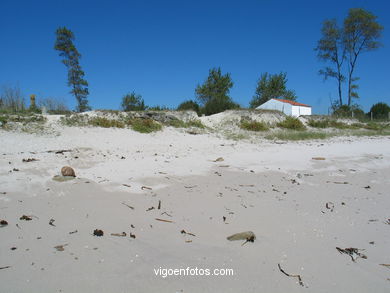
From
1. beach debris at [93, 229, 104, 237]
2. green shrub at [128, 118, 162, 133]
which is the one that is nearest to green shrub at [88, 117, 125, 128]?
green shrub at [128, 118, 162, 133]

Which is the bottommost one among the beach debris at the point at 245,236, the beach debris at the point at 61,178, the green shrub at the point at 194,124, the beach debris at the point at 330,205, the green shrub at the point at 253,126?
the beach debris at the point at 330,205

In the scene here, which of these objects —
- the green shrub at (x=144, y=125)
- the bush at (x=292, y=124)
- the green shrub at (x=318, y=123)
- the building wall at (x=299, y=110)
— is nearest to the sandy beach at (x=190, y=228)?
the green shrub at (x=144, y=125)

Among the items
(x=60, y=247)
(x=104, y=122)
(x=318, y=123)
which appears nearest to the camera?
(x=60, y=247)

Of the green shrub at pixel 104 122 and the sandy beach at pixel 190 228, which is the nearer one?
the sandy beach at pixel 190 228

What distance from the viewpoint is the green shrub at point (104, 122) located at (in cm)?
1087

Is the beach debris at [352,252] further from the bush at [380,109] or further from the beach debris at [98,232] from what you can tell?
the bush at [380,109]

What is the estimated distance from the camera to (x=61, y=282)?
64.0 inches

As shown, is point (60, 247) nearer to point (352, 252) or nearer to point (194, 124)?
point (352, 252)

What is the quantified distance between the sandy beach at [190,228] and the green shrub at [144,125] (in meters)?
6.19

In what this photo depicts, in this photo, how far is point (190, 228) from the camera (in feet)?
8.34

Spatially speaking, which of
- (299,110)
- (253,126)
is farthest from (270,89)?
(253,126)

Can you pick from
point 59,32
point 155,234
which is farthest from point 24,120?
point 59,32

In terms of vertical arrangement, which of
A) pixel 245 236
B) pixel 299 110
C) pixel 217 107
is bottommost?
pixel 245 236

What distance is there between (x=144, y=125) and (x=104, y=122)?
5.92ft
